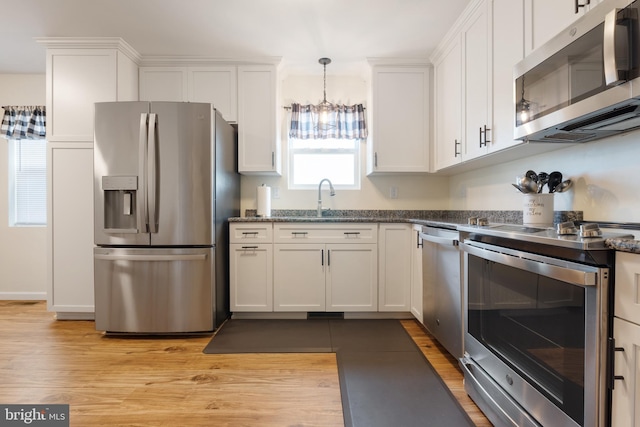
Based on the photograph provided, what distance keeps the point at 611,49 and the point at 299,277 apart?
237 centimetres

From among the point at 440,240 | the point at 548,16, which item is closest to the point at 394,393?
the point at 440,240

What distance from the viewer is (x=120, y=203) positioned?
96.7 inches

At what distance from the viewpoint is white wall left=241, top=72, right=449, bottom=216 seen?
3379 millimetres

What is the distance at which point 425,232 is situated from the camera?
2396 millimetres

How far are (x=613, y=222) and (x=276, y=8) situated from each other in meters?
2.40

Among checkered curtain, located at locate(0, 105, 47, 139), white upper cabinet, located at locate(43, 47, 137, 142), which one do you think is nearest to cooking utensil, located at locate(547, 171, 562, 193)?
white upper cabinet, located at locate(43, 47, 137, 142)

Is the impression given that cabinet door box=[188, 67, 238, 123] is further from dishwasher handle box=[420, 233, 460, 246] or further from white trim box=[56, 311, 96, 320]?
white trim box=[56, 311, 96, 320]

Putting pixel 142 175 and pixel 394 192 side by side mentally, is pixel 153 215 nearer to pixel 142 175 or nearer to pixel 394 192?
pixel 142 175

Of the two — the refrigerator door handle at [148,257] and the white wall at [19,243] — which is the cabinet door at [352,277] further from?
the white wall at [19,243]

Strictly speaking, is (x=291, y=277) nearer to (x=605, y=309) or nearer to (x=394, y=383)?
(x=394, y=383)

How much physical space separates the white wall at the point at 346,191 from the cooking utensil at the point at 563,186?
1.63 meters

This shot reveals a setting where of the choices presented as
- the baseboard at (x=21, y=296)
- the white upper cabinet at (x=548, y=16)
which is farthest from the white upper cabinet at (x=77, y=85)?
the white upper cabinet at (x=548, y=16)

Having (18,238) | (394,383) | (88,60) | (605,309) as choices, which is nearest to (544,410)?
(605,309)

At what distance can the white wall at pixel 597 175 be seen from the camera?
4.70ft
